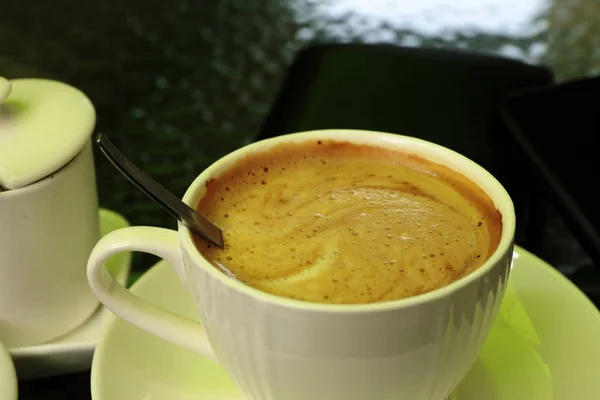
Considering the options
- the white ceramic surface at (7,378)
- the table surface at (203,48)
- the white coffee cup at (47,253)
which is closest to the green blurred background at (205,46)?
the table surface at (203,48)

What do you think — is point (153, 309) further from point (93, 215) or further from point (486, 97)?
point (486, 97)

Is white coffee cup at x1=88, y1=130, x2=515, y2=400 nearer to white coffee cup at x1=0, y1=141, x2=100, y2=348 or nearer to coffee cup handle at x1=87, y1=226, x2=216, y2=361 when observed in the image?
coffee cup handle at x1=87, y1=226, x2=216, y2=361

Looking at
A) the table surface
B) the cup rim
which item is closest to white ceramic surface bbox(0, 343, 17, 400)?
the cup rim

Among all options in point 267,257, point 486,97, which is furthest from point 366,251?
point 486,97

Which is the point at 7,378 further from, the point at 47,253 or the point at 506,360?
the point at 506,360

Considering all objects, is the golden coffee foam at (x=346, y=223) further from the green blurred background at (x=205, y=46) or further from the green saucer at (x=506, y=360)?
the green blurred background at (x=205, y=46)

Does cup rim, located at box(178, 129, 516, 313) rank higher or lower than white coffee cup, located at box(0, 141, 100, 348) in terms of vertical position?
higher
